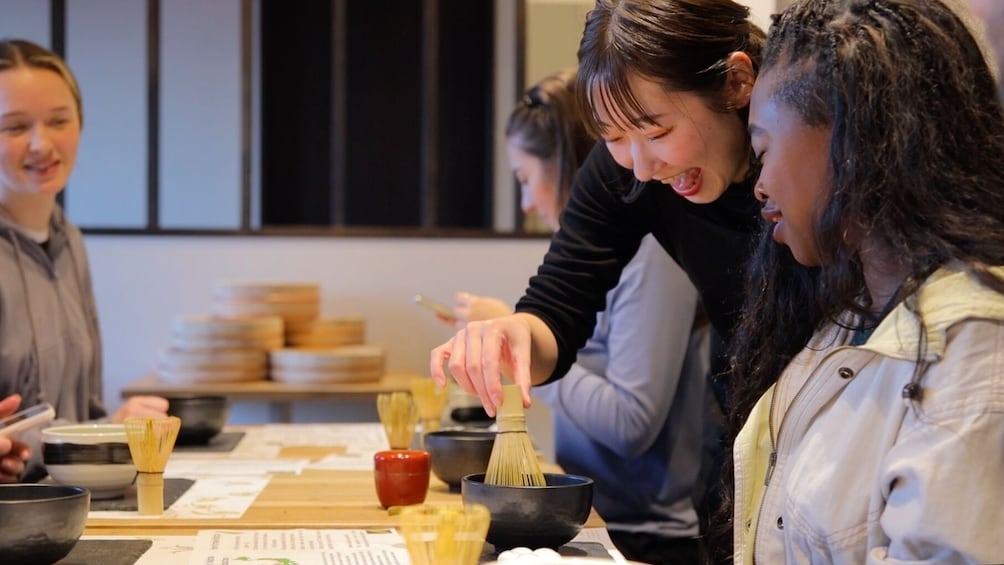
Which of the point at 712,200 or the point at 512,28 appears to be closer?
the point at 712,200

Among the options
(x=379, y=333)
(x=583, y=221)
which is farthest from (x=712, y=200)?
(x=379, y=333)

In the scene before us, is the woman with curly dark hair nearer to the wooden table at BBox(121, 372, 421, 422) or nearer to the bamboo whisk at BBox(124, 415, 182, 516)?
the bamboo whisk at BBox(124, 415, 182, 516)

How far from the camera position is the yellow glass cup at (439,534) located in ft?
3.49

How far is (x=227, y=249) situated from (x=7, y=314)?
66.2 inches

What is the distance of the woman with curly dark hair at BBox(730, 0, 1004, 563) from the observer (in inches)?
40.9

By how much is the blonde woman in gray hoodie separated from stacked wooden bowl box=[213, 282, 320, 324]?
915mm

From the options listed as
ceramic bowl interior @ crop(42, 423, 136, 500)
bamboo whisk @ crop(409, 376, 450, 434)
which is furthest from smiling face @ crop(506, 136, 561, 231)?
ceramic bowl interior @ crop(42, 423, 136, 500)

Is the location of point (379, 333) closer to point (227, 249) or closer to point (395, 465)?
point (227, 249)

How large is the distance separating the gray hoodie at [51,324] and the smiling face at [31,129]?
9 centimetres

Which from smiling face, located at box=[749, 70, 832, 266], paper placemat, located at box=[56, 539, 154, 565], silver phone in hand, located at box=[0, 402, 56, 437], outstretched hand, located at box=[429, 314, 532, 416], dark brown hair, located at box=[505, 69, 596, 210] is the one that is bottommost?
paper placemat, located at box=[56, 539, 154, 565]

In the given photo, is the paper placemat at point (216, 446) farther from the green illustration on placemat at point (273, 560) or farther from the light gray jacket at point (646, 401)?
the green illustration on placemat at point (273, 560)

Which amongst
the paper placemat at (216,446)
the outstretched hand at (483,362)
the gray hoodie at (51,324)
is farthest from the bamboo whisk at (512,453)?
the gray hoodie at (51,324)

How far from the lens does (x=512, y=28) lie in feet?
14.4

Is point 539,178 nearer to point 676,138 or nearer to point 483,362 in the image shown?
point 676,138
